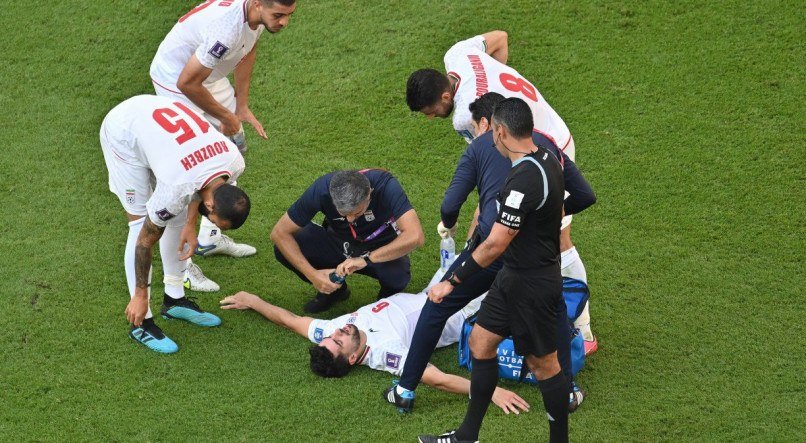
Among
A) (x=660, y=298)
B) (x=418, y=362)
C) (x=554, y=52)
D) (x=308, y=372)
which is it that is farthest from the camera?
(x=554, y=52)

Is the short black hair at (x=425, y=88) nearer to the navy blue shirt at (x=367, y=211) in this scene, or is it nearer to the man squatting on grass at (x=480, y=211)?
the man squatting on grass at (x=480, y=211)

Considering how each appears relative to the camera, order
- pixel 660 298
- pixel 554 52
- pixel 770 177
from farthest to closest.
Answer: pixel 554 52, pixel 770 177, pixel 660 298

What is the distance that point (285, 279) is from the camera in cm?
649

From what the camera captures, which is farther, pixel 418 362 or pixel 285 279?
pixel 285 279

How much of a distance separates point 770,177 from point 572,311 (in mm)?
2526

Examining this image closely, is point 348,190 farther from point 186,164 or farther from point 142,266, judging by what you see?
point 142,266

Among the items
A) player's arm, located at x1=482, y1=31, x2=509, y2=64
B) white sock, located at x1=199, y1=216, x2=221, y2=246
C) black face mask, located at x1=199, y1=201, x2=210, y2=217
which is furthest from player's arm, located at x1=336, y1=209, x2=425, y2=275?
player's arm, located at x1=482, y1=31, x2=509, y2=64

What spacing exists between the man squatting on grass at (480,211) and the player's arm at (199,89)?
5.66ft

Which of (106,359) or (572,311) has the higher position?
(572,311)

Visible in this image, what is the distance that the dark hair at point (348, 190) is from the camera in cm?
538

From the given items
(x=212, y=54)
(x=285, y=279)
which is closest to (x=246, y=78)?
(x=212, y=54)

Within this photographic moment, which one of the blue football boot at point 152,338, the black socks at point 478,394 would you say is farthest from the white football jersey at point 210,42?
the black socks at point 478,394

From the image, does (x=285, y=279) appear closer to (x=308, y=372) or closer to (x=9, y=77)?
(x=308, y=372)

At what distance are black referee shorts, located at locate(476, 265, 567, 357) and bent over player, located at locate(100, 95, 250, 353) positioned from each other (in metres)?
1.47
